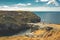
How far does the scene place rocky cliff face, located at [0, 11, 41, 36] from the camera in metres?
1.42

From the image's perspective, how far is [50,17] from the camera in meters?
1.46

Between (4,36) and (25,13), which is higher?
(25,13)

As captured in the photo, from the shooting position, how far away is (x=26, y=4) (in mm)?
1467

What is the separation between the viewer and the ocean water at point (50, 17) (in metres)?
1.45

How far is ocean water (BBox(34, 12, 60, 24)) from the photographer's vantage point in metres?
1.45

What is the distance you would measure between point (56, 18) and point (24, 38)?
46 centimetres

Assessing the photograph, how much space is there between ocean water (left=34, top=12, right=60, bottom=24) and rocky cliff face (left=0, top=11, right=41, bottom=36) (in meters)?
0.05

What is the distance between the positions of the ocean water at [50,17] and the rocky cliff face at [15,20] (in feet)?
0.16

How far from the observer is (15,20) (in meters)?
1.45

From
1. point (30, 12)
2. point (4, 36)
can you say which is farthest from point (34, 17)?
point (4, 36)

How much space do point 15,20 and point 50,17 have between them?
43cm

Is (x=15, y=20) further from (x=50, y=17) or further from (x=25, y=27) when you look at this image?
(x=50, y=17)

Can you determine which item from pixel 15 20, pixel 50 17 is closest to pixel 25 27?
pixel 15 20

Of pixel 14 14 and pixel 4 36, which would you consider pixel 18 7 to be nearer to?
pixel 14 14
